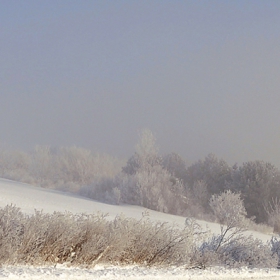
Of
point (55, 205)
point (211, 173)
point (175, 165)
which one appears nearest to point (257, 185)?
point (211, 173)

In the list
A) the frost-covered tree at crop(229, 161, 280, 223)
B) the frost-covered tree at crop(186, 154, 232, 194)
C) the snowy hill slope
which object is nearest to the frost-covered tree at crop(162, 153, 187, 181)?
the frost-covered tree at crop(186, 154, 232, 194)

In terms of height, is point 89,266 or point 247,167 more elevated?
point 247,167

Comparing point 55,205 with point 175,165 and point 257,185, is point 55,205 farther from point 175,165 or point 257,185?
point 175,165

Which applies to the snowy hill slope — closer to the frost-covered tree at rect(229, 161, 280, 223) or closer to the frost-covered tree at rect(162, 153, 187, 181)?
the frost-covered tree at rect(229, 161, 280, 223)

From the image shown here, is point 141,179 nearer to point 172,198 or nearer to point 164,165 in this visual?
point 172,198

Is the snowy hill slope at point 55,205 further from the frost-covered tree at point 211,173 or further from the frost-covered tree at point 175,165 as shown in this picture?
the frost-covered tree at point 175,165

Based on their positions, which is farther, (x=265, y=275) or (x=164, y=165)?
(x=164, y=165)

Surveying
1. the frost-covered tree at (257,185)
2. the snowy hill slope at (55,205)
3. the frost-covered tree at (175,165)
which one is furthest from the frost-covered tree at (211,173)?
the snowy hill slope at (55,205)

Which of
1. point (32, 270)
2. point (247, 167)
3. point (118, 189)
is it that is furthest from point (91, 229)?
point (247, 167)

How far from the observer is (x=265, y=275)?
920 cm

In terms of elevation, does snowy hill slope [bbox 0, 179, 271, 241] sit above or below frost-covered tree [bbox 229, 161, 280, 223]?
below

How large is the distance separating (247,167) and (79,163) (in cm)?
1682

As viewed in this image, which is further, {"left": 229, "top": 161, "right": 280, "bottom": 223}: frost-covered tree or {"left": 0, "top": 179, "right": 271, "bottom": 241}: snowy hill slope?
{"left": 229, "top": 161, "right": 280, "bottom": 223}: frost-covered tree

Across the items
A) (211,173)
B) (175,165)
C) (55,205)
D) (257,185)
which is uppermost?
(175,165)
